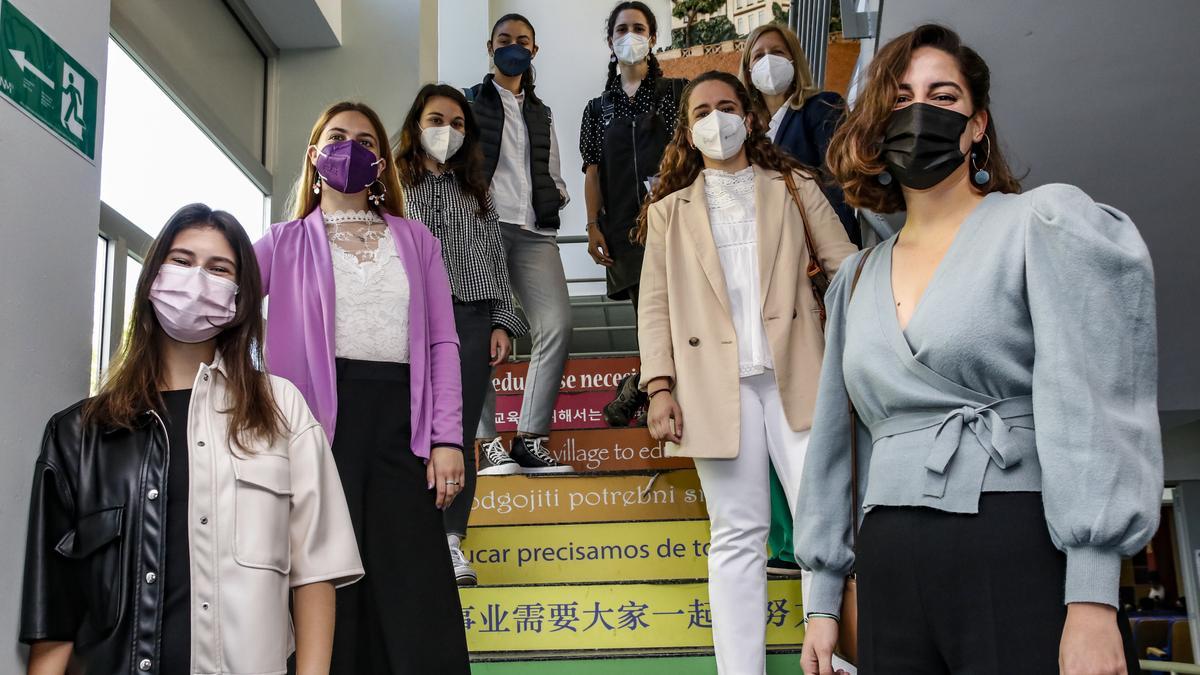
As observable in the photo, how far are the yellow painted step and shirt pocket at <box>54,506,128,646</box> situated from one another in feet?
5.82

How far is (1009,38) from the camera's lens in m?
3.20

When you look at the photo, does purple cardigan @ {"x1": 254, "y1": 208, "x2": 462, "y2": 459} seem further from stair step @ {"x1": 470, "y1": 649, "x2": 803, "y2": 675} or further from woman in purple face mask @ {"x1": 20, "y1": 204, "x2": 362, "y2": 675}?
stair step @ {"x1": 470, "y1": 649, "x2": 803, "y2": 675}

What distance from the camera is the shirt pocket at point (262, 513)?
1934 mm

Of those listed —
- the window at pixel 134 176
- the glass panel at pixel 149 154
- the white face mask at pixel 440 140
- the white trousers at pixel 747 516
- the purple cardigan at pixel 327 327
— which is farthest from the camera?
the glass panel at pixel 149 154

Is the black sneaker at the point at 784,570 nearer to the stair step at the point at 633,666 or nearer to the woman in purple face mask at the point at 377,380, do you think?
the stair step at the point at 633,666

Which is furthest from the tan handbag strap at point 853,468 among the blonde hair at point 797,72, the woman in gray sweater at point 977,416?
the blonde hair at point 797,72

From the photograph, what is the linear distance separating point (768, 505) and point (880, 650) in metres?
1.28

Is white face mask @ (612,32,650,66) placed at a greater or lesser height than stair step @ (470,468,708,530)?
greater

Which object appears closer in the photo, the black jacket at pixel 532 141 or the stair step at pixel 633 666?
the stair step at pixel 633 666

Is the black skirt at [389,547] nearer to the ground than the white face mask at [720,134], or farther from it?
nearer to the ground

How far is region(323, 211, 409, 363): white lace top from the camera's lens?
2682 mm

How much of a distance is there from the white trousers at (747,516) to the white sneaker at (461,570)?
3.40 feet

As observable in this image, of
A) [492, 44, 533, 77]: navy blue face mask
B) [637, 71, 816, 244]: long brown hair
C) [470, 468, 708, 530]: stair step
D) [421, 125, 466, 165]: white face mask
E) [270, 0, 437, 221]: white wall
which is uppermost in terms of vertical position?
[270, 0, 437, 221]: white wall

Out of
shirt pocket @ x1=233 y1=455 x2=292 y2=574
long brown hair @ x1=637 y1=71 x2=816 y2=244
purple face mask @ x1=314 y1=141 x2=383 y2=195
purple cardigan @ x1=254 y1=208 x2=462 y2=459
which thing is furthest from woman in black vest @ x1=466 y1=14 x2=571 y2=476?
shirt pocket @ x1=233 y1=455 x2=292 y2=574
